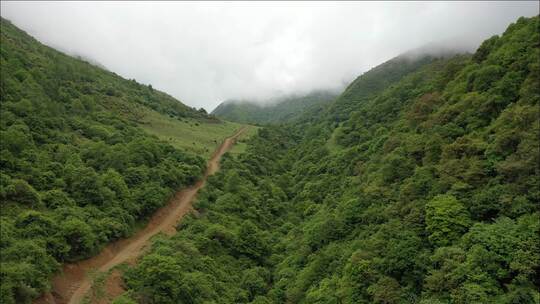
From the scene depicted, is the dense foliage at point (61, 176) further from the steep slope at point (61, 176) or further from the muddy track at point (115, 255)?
the muddy track at point (115, 255)

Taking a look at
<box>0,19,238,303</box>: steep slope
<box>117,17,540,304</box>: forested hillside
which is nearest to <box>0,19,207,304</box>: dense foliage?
<box>0,19,238,303</box>: steep slope

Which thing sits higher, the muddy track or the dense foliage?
the dense foliage

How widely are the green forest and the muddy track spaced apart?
1.11 meters

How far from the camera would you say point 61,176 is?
138 ft

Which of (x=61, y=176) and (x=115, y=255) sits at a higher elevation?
(x=61, y=176)

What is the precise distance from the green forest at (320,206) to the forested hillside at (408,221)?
0.14 m

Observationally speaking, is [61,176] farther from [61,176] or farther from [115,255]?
[115,255]

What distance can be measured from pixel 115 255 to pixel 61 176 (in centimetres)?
995

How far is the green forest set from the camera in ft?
93.8

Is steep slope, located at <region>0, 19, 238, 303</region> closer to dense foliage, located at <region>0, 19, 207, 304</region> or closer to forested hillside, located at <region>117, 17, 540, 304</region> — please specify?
dense foliage, located at <region>0, 19, 207, 304</region>

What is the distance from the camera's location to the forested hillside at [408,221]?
2823 cm

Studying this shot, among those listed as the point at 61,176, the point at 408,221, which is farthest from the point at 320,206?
the point at 61,176

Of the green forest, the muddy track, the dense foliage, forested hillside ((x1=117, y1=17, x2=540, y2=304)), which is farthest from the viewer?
the muddy track

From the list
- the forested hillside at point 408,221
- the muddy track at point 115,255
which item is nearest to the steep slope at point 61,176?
the muddy track at point 115,255
